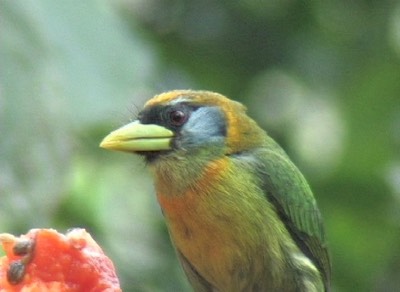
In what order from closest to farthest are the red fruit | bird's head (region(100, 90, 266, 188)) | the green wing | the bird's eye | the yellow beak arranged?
the red fruit → the yellow beak → bird's head (region(100, 90, 266, 188)) → the bird's eye → the green wing

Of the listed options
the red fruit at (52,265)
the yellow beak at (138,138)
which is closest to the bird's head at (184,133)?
the yellow beak at (138,138)

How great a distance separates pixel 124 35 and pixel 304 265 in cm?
109

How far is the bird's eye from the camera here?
144 inches

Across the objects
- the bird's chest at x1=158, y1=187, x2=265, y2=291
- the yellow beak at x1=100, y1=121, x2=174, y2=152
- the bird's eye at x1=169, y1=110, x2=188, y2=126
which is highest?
the bird's eye at x1=169, y1=110, x2=188, y2=126

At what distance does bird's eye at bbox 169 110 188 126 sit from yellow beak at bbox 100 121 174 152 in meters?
0.04


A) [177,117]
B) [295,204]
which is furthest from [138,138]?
[295,204]

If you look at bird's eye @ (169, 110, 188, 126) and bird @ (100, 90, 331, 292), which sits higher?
bird's eye @ (169, 110, 188, 126)

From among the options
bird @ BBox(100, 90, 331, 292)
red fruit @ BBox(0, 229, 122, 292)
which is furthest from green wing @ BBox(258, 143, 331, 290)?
red fruit @ BBox(0, 229, 122, 292)

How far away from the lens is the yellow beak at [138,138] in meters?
3.39

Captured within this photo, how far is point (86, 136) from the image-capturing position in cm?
412

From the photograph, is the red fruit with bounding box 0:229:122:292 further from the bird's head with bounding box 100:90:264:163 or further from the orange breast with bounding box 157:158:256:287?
the orange breast with bounding box 157:158:256:287

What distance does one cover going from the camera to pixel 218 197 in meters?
3.64

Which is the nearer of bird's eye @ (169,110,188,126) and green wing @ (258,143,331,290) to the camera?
bird's eye @ (169,110,188,126)

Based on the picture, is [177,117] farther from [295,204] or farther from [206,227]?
[295,204]
